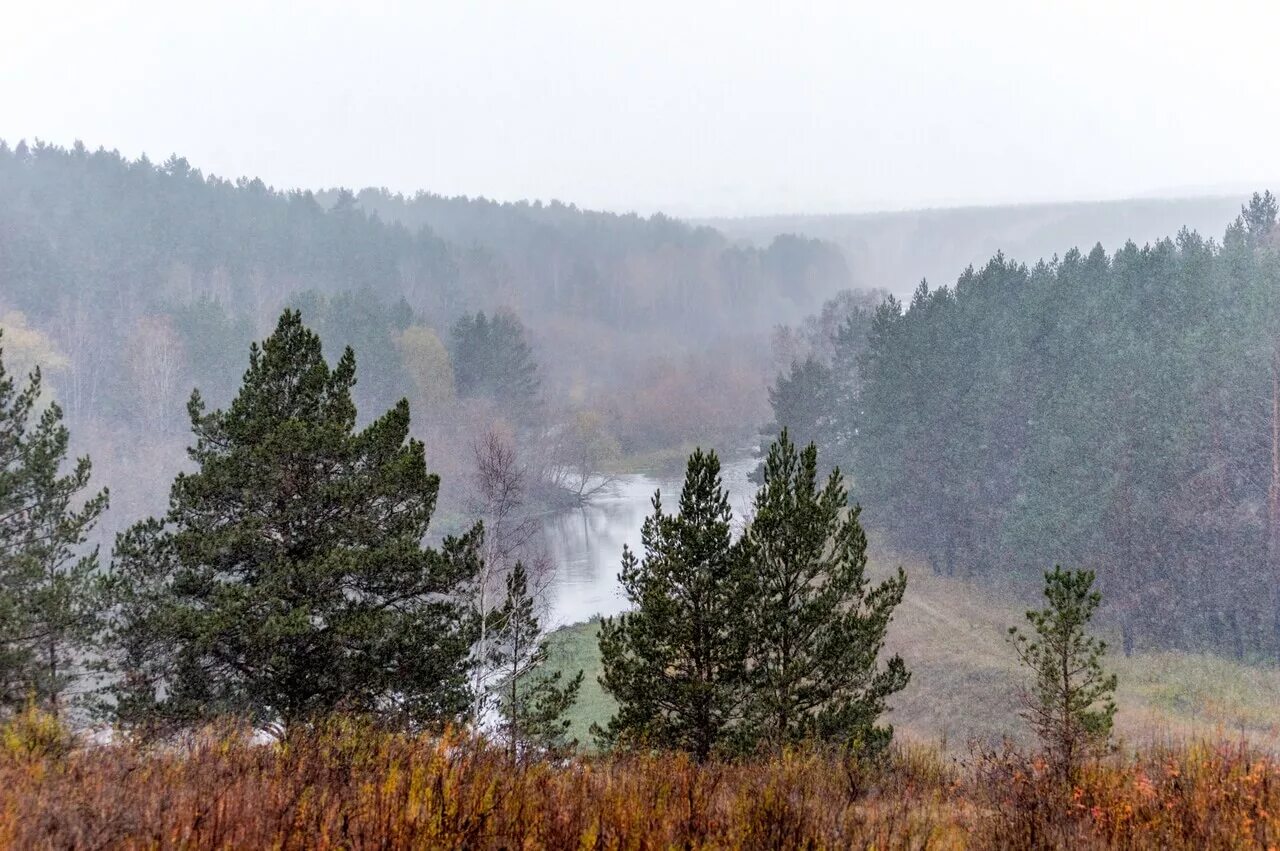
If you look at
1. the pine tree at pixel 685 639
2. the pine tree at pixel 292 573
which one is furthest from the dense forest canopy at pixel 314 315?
the pine tree at pixel 685 639

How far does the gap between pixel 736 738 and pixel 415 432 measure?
213ft

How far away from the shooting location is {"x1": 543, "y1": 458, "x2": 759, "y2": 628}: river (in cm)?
4056

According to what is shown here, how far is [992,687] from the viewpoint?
27.9m

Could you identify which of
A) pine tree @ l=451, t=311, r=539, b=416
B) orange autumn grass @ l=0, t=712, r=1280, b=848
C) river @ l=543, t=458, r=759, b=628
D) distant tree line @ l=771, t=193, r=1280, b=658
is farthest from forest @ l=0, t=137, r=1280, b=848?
river @ l=543, t=458, r=759, b=628

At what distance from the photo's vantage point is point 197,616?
11805 mm

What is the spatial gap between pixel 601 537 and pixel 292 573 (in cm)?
4320

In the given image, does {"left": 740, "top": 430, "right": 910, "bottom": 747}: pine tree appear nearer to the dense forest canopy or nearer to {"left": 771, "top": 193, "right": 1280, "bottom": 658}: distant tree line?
{"left": 771, "top": 193, "right": 1280, "bottom": 658}: distant tree line

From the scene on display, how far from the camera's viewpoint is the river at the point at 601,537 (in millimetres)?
40562

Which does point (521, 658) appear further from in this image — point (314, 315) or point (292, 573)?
point (314, 315)

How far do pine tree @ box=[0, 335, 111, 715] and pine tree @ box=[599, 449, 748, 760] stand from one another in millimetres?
8995

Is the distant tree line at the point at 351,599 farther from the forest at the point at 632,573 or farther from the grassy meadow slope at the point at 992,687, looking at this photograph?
the grassy meadow slope at the point at 992,687

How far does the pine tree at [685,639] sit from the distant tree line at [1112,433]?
27.3 m

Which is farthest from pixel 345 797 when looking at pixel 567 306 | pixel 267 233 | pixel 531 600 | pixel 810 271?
pixel 810 271

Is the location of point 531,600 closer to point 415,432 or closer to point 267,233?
point 415,432
